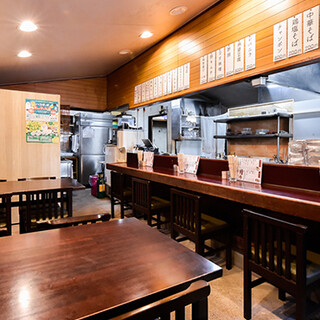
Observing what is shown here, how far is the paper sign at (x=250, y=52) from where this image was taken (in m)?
2.93

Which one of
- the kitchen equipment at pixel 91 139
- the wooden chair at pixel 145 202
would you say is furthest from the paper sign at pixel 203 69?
the kitchen equipment at pixel 91 139

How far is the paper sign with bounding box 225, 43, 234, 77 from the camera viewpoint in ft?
10.5

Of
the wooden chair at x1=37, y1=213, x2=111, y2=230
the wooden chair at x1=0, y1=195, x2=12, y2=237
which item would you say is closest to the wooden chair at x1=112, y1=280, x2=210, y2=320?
the wooden chair at x1=37, y1=213, x2=111, y2=230

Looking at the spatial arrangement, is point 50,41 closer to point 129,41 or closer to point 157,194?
point 129,41

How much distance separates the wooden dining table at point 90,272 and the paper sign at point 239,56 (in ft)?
8.25

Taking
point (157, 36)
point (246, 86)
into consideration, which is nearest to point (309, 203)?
point (157, 36)

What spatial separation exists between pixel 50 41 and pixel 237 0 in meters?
2.85

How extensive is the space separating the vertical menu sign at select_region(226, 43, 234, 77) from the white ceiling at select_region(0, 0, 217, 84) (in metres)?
0.72

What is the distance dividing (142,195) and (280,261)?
2037mm

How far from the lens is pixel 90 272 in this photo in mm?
1034

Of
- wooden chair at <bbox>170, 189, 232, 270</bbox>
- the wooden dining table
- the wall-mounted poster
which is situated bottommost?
wooden chair at <bbox>170, 189, 232, 270</bbox>

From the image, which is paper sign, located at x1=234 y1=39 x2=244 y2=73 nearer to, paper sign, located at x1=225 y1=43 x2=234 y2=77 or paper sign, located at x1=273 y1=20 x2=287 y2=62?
paper sign, located at x1=225 y1=43 x2=234 y2=77

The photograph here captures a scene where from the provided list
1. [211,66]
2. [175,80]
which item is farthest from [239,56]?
[175,80]

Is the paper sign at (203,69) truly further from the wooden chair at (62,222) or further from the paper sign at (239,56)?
the wooden chair at (62,222)
